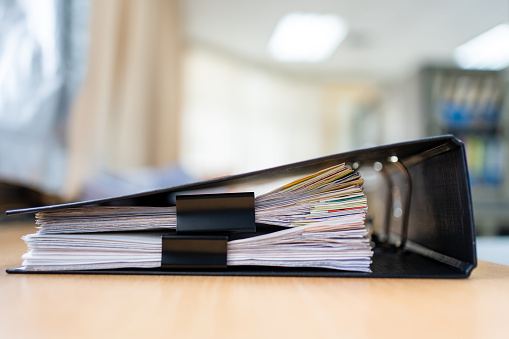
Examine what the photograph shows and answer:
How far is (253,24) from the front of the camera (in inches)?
169

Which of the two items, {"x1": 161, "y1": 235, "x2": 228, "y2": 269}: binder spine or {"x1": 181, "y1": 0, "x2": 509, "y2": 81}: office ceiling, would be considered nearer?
{"x1": 161, "y1": 235, "x2": 228, "y2": 269}: binder spine

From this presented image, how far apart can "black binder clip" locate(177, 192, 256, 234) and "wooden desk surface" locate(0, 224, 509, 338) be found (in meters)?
0.05

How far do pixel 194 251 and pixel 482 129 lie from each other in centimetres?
367

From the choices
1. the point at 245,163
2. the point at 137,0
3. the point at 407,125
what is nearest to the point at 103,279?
the point at 137,0

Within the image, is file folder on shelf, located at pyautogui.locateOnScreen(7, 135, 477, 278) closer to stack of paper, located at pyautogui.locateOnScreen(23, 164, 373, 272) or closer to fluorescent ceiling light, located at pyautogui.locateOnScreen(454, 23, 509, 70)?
stack of paper, located at pyautogui.locateOnScreen(23, 164, 373, 272)

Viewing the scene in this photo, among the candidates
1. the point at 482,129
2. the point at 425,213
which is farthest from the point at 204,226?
the point at 482,129

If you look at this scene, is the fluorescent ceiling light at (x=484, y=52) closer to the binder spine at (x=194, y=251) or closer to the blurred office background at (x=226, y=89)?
the blurred office background at (x=226, y=89)

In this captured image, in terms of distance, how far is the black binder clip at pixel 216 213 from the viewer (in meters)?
0.38

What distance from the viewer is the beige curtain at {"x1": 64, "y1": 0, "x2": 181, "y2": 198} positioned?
3.93 ft

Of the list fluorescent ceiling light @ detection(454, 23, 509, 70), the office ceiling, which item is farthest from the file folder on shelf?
fluorescent ceiling light @ detection(454, 23, 509, 70)

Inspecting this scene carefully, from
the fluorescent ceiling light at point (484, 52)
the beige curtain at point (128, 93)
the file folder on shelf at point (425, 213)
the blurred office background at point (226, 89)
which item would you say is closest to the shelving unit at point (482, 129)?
the blurred office background at point (226, 89)

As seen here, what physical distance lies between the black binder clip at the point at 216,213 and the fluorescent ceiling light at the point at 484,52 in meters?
4.66

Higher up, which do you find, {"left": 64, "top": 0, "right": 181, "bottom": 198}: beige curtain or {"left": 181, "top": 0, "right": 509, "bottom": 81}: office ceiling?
{"left": 181, "top": 0, "right": 509, "bottom": 81}: office ceiling

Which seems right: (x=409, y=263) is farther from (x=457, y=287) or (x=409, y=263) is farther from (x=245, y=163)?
(x=245, y=163)
